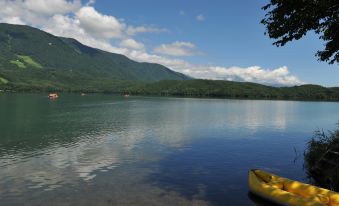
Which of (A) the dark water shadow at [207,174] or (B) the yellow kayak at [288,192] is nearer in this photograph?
(B) the yellow kayak at [288,192]

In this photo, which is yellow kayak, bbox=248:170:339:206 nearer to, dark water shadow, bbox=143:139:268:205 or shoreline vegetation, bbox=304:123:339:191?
dark water shadow, bbox=143:139:268:205

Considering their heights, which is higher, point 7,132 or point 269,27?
point 269,27

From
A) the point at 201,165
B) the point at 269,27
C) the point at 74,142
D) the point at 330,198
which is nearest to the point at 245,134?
the point at 201,165

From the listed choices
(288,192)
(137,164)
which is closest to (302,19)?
(288,192)

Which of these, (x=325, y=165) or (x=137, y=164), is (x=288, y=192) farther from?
(x=137, y=164)

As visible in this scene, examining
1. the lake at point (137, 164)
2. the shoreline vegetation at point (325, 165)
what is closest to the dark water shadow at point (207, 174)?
the lake at point (137, 164)

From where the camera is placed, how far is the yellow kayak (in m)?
23.2

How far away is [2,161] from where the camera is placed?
133 ft

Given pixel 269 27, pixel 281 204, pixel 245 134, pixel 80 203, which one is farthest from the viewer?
pixel 245 134

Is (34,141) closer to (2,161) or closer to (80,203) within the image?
(2,161)

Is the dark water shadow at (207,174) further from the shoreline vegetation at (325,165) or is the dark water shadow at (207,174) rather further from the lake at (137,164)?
the shoreline vegetation at (325,165)

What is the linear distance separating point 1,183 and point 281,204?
26.3 meters

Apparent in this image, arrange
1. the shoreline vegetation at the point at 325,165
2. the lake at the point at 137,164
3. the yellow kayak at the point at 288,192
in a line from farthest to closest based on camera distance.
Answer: the lake at the point at 137,164
the shoreline vegetation at the point at 325,165
the yellow kayak at the point at 288,192

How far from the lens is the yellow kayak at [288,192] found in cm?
2320
